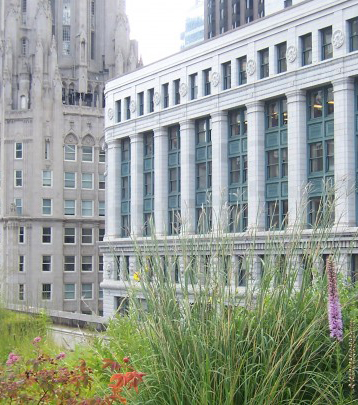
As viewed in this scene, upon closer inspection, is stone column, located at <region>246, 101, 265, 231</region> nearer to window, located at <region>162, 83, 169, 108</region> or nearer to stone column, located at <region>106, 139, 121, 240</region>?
window, located at <region>162, 83, 169, 108</region>

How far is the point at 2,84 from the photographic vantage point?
75750 mm

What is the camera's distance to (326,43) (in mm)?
42906

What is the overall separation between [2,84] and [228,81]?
106ft

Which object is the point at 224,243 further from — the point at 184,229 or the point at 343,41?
the point at 343,41

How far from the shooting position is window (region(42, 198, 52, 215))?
7511 cm

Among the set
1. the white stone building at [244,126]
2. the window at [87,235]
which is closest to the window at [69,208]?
the window at [87,235]

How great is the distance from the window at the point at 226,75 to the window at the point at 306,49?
6.80 meters

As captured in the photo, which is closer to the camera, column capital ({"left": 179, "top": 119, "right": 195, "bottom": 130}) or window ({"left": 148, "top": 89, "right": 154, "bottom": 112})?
column capital ({"left": 179, "top": 119, "right": 195, "bottom": 130})

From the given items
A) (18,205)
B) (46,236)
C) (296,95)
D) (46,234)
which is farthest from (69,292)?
(296,95)

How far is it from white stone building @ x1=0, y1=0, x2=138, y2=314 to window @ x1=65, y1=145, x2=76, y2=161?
0.02 meters

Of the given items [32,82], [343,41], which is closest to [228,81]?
[343,41]

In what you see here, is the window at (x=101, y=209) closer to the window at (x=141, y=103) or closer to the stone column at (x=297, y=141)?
the window at (x=141, y=103)

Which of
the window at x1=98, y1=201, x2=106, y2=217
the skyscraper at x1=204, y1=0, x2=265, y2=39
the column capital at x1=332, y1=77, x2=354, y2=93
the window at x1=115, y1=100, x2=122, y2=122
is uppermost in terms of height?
the skyscraper at x1=204, y1=0, x2=265, y2=39

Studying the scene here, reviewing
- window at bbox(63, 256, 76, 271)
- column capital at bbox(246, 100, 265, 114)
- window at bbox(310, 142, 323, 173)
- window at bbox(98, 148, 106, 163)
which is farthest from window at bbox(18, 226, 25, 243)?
window at bbox(310, 142, 323, 173)
